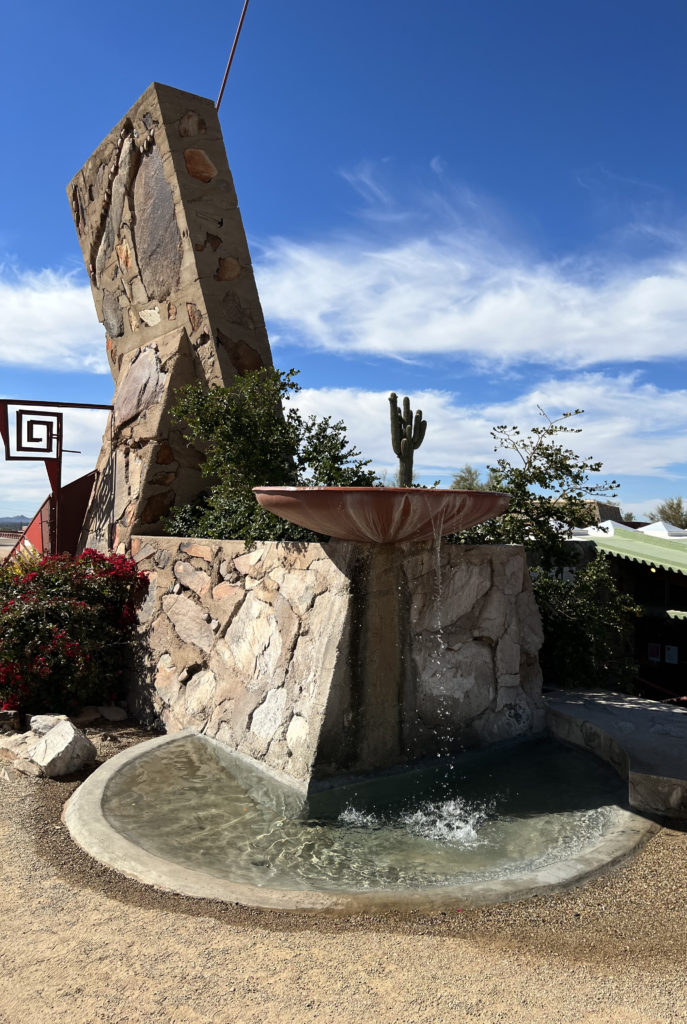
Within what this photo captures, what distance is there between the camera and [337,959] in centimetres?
247

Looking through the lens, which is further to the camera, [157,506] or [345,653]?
[157,506]

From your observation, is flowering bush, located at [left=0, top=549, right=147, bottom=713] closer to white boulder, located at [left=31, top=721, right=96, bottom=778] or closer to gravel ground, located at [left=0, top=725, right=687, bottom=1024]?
white boulder, located at [left=31, top=721, right=96, bottom=778]

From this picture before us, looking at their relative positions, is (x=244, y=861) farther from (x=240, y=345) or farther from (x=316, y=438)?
(x=240, y=345)

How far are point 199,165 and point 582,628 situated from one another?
572 cm

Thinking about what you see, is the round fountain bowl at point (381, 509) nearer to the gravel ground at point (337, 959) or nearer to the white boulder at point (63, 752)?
the gravel ground at point (337, 959)

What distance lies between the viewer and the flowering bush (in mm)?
5629

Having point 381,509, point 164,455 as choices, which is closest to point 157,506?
point 164,455

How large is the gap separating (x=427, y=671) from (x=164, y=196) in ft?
17.8

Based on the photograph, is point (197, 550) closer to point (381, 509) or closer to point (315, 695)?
point (315, 695)

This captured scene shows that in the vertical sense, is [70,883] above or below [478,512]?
below

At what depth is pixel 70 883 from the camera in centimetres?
310

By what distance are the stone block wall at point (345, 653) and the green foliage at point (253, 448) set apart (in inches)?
18.4

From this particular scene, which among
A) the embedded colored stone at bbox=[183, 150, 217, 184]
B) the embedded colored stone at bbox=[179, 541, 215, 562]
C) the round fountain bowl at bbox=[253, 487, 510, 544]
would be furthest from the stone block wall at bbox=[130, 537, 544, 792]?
the embedded colored stone at bbox=[183, 150, 217, 184]

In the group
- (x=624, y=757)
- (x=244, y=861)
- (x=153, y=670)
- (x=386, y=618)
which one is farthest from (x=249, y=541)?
(x=624, y=757)
